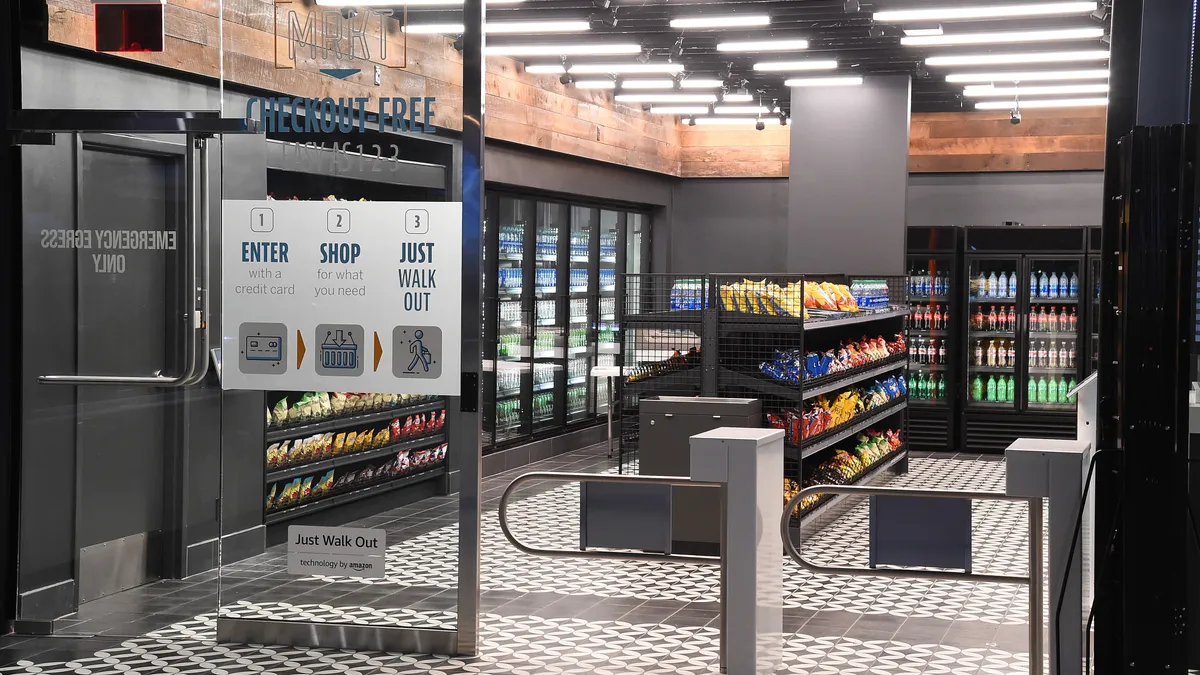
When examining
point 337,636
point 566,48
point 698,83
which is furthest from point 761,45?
Answer: point 337,636

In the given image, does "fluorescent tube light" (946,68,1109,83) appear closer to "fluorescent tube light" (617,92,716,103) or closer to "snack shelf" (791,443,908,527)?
"fluorescent tube light" (617,92,716,103)

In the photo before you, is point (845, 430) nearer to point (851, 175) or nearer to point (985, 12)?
point (985, 12)

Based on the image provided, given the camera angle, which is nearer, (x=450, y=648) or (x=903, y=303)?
(x=450, y=648)

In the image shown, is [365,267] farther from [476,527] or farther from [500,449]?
[500,449]

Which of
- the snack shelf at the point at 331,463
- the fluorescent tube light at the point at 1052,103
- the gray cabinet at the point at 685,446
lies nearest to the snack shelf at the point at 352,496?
the snack shelf at the point at 331,463

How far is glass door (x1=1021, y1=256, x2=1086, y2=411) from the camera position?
1252 cm

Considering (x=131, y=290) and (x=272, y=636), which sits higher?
(x=131, y=290)

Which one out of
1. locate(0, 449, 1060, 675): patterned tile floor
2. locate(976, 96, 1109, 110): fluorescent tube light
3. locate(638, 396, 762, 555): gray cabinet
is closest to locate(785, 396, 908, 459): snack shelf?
locate(638, 396, 762, 555): gray cabinet

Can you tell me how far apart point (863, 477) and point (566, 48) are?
398 cm

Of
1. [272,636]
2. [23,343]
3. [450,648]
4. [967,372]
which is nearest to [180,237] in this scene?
[23,343]

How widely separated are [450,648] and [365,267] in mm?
1649

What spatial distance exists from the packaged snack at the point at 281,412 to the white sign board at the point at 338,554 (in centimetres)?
58

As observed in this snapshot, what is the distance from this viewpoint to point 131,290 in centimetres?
605

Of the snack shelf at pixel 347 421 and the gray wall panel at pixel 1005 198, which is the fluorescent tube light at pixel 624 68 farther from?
the snack shelf at pixel 347 421
